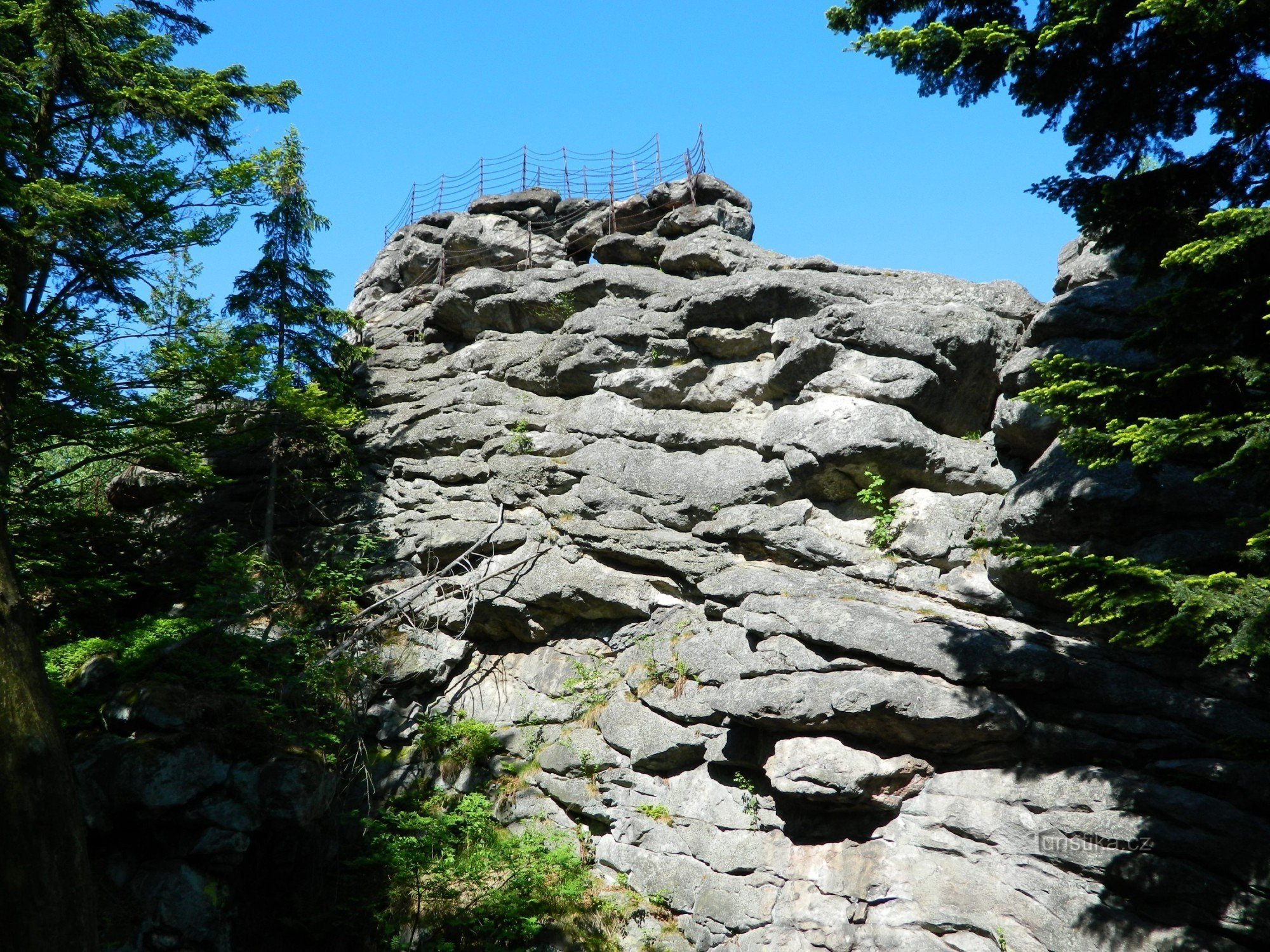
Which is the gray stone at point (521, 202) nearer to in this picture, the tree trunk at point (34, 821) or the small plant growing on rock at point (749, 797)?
the small plant growing on rock at point (749, 797)

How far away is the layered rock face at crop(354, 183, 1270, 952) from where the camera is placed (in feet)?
27.4

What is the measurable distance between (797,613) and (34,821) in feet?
27.1

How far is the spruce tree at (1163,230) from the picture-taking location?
6.56 metres

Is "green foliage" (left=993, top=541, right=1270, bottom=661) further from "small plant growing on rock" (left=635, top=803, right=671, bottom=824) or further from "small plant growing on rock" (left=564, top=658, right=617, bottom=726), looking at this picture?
"small plant growing on rock" (left=564, top=658, right=617, bottom=726)

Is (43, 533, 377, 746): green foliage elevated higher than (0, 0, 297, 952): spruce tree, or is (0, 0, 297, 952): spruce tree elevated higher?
(0, 0, 297, 952): spruce tree

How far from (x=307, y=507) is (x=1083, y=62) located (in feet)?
46.7

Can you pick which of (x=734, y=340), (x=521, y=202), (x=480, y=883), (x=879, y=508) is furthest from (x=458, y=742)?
(x=521, y=202)

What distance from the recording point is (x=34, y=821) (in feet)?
13.1

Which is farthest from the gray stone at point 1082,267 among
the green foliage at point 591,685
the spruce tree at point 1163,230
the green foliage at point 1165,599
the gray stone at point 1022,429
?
the green foliage at point 591,685

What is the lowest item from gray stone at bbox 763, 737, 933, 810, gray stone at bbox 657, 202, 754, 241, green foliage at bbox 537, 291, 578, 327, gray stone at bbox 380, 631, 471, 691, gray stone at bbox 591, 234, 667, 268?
gray stone at bbox 763, 737, 933, 810

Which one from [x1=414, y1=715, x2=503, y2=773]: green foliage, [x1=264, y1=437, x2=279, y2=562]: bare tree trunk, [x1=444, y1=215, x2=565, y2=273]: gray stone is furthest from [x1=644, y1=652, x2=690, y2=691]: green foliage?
[x1=444, y1=215, x2=565, y2=273]: gray stone

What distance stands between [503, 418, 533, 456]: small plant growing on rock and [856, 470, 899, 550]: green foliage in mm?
6100

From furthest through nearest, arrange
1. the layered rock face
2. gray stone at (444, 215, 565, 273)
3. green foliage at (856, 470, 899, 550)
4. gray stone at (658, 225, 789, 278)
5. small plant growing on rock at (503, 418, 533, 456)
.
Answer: gray stone at (444, 215, 565, 273) < gray stone at (658, 225, 789, 278) < small plant growing on rock at (503, 418, 533, 456) < green foliage at (856, 470, 899, 550) < the layered rock face

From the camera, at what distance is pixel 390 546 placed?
1465 centimetres
